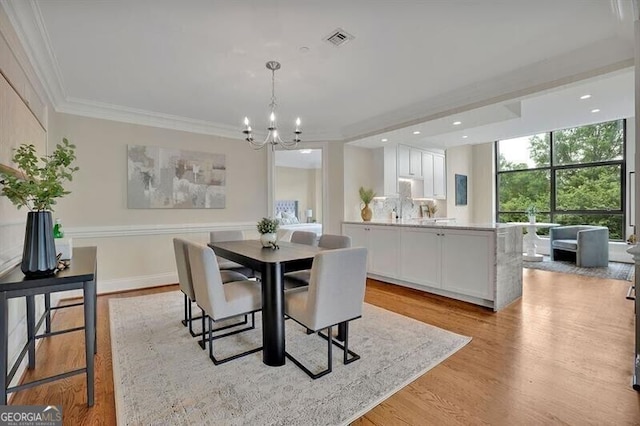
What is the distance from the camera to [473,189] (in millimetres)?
7840

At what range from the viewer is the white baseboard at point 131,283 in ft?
13.2

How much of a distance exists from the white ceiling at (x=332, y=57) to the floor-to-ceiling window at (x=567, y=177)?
2.31 meters

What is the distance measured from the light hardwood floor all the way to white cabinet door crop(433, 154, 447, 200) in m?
3.36

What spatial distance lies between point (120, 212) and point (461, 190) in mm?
7001

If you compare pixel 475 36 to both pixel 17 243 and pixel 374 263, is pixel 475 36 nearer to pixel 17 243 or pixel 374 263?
pixel 374 263

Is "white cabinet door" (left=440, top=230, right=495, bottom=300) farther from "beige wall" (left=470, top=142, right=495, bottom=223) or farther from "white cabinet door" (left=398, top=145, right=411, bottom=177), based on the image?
"beige wall" (left=470, top=142, right=495, bottom=223)

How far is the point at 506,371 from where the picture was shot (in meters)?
2.13

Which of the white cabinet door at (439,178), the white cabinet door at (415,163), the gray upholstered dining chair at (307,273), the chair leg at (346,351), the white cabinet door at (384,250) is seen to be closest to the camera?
the chair leg at (346,351)

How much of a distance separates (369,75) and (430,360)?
2.67 meters

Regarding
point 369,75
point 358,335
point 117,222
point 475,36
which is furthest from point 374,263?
point 117,222

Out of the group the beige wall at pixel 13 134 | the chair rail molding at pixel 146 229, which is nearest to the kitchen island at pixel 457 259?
the chair rail molding at pixel 146 229

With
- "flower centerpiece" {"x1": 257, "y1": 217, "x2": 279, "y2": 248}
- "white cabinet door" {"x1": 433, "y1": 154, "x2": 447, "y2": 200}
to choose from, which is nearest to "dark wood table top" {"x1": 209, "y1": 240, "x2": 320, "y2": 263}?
"flower centerpiece" {"x1": 257, "y1": 217, "x2": 279, "y2": 248}

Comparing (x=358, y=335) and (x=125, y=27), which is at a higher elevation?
(x=125, y=27)

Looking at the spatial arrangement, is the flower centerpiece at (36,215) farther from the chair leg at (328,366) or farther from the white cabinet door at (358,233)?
the white cabinet door at (358,233)
